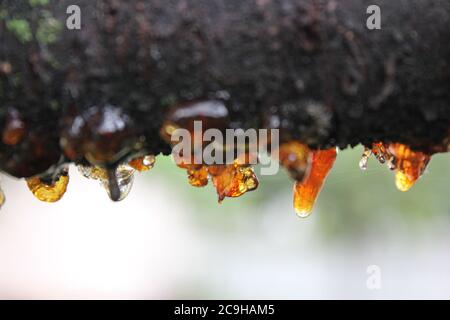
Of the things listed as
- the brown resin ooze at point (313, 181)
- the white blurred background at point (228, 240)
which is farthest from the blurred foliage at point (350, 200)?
the brown resin ooze at point (313, 181)

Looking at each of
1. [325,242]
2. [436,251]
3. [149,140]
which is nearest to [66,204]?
[325,242]

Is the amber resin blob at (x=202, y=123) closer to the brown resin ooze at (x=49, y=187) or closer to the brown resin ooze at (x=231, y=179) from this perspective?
the brown resin ooze at (x=231, y=179)

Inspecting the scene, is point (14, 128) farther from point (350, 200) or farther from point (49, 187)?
point (350, 200)

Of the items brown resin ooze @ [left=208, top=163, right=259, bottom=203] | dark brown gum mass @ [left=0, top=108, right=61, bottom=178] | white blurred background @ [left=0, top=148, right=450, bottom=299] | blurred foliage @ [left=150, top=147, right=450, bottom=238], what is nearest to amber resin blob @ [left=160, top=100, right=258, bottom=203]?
brown resin ooze @ [left=208, top=163, right=259, bottom=203]

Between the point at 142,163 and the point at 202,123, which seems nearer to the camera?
the point at 202,123

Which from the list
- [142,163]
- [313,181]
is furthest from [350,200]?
[142,163]
